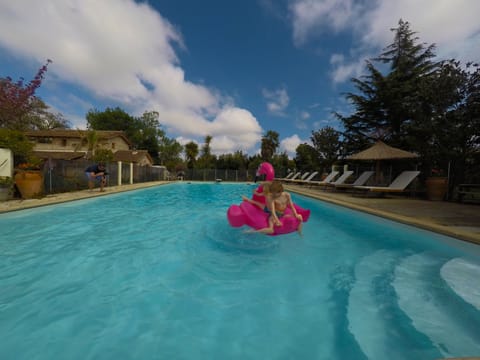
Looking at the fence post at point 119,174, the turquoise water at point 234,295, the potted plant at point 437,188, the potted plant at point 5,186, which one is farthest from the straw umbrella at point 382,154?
the fence post at point 119,174

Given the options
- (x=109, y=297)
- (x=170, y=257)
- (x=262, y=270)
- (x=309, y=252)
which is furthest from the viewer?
(x=309, y=252)

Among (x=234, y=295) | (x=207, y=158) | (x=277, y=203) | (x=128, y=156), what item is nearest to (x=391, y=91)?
(x=277, y=203)

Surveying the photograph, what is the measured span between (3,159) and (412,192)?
18328 mm

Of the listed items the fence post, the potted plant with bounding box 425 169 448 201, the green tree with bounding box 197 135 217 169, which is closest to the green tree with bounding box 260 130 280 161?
the green tree with bounding box 197 135 217 169

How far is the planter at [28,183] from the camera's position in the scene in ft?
24.8

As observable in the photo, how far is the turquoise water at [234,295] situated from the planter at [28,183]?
3.52 metres

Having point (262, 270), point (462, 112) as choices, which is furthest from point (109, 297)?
point (462, 112)

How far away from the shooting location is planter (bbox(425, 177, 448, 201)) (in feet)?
29.2

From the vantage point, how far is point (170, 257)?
390 cm

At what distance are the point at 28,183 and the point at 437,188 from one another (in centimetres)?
1722

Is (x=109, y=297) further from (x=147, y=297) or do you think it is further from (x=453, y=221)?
(x=453, y=221)

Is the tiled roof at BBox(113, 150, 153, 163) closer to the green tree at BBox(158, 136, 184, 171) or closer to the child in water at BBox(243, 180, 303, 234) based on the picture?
the green tree at BBox(158, 136, 184, 171)

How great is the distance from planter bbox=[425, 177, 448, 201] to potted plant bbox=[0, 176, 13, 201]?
17179 millimetres

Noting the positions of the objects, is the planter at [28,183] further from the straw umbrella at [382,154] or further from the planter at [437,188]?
the planter at [437,188]
